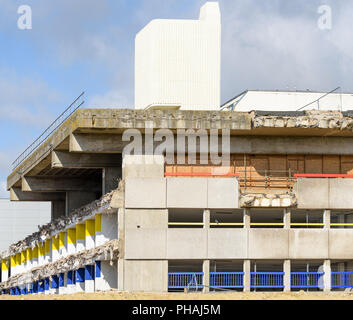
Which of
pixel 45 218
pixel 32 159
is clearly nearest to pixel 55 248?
pixel 32 159

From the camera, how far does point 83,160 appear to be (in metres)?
58.1

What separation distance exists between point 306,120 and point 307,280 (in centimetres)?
964

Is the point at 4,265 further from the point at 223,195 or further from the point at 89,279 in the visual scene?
the point at 223,195

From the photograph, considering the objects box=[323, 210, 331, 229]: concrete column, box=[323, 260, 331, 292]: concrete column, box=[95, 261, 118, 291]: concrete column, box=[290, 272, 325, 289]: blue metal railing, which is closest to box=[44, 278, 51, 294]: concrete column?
box=[95, 261, 118, 291]: concrete column

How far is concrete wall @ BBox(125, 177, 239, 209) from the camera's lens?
50.3 meters

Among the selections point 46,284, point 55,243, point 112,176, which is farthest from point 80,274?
point 46,284

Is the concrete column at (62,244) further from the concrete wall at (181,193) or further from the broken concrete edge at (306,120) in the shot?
the broken concrete edge at (306,120)

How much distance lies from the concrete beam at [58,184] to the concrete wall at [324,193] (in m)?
24.8

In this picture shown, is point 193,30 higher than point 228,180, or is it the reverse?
point 193,30

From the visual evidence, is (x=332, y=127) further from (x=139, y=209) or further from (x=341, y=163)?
(x=139, y=209)

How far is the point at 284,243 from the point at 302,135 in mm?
7142

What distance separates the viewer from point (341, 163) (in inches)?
2111

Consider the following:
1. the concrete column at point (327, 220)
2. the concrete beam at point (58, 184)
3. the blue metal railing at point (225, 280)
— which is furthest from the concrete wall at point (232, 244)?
the concrete beam at point (58, 184)

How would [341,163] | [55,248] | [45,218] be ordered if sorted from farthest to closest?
[45,218] → [55,248] → [341,163]
